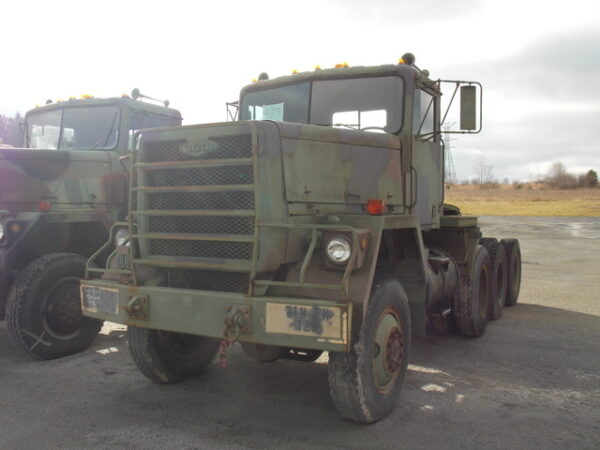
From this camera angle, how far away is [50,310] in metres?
5.77

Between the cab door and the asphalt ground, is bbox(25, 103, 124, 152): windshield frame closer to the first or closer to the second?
the asphalt ground

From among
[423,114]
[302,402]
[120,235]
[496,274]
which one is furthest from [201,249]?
[496,274]

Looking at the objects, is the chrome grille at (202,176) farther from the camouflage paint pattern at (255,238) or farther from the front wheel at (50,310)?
the front wheel at (50,310)

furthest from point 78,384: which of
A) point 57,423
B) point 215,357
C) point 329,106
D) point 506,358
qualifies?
point 506,358

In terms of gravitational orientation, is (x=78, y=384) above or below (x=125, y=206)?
below

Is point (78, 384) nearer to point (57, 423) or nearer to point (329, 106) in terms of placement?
point (57, 423)

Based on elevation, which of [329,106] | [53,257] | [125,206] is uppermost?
[329,106]

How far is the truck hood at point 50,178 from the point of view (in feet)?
19.9

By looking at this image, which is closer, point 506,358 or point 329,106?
point 329,106

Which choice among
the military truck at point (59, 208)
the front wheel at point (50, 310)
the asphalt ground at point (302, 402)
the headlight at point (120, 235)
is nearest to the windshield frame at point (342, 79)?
the headlight at point (120, 235)

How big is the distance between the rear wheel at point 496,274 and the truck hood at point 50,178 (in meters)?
4.97

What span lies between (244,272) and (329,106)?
2080 mm

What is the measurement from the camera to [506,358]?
18.8 ft

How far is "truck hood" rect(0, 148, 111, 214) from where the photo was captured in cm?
608
